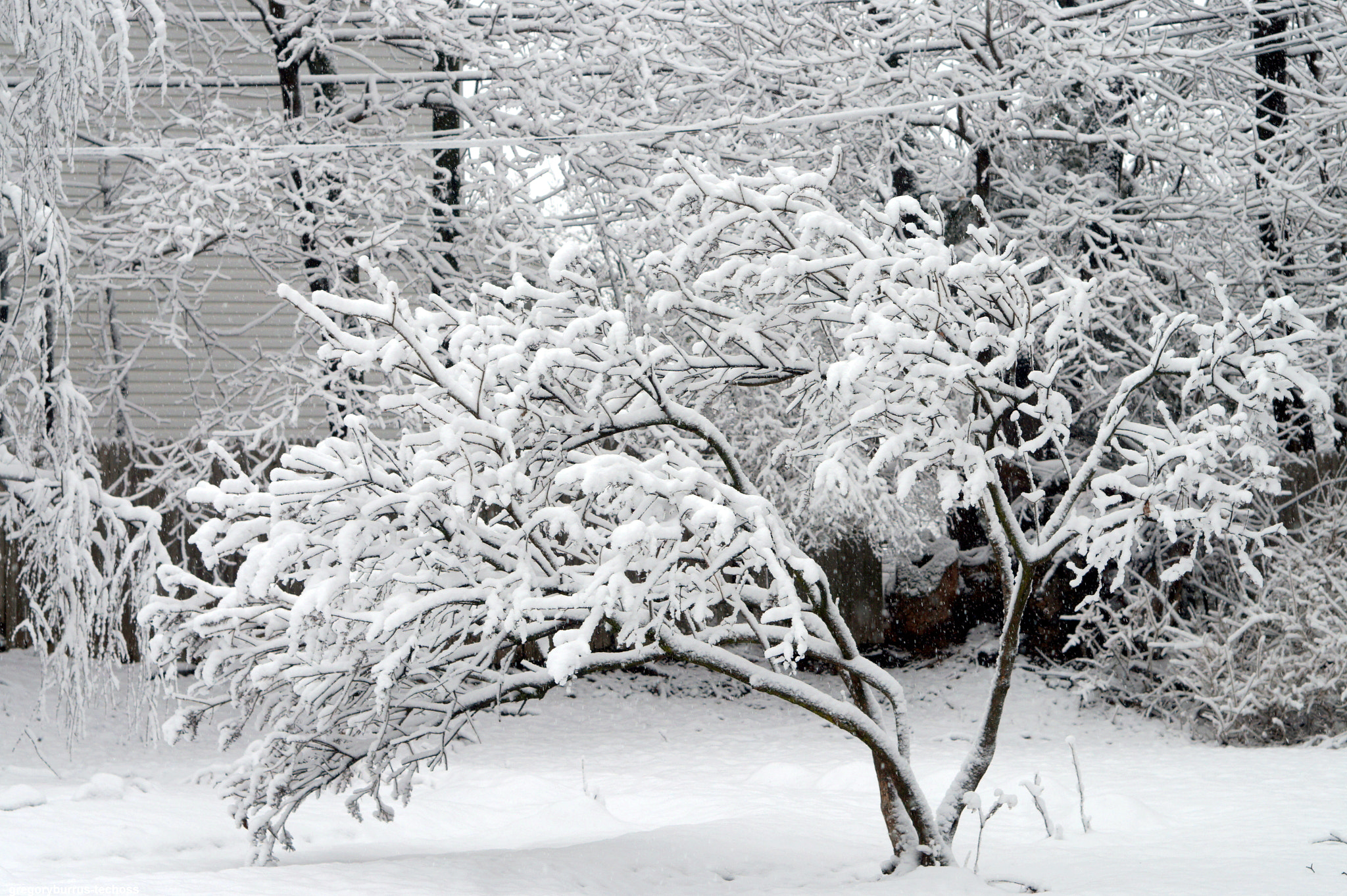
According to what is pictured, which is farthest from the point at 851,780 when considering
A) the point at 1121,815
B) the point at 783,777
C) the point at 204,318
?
the point at 204,318

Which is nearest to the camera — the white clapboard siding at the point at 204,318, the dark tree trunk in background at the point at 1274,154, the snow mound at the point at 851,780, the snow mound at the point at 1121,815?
the snow mound at the point at 1121,815

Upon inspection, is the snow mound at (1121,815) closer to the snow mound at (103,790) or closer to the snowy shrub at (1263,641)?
the snowy shrub at (1263,641)

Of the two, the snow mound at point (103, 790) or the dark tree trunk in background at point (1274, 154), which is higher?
the dark tree trunk in background at point (1274, 154)

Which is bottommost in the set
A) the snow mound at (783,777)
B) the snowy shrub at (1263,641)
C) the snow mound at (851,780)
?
the snow mound at (783,777)

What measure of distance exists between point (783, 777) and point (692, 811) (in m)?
1.18

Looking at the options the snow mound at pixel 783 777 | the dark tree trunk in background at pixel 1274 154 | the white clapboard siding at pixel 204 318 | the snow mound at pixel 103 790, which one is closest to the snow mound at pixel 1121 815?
the snow mound at pixel 783 777

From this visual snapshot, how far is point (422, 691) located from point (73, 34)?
329 cm

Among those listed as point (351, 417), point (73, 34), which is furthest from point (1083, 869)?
point (73, 34)

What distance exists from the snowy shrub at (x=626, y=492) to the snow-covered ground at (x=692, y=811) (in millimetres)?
627

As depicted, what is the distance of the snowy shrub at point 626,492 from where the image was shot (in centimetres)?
426

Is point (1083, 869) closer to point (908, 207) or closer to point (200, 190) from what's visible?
point (908, 207)

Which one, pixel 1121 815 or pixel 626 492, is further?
pixel 1121 815

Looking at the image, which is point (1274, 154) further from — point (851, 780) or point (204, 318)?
point (204, 318)

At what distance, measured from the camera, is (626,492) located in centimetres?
452
